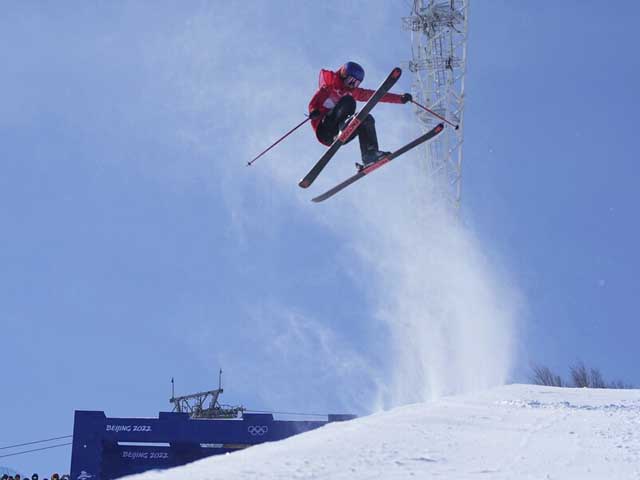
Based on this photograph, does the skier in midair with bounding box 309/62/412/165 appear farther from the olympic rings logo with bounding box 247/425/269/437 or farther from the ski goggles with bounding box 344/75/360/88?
the olympic rings logo with bounding box 247/425/269/437

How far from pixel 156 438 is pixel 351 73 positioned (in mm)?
8076

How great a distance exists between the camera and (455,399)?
25.5 feet

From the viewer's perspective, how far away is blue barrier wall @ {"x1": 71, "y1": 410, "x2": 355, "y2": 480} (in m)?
14.7

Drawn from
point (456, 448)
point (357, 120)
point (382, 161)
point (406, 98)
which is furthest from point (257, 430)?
point (456, 448)

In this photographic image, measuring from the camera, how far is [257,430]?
14.7 meters

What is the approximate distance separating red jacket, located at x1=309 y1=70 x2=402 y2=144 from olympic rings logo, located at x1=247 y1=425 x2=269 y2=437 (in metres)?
6.53

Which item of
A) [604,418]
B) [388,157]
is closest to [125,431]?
[388,157]

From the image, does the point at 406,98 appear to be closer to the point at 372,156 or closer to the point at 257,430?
the point at 372,156

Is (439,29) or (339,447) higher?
(439,29)

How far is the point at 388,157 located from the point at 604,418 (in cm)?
418

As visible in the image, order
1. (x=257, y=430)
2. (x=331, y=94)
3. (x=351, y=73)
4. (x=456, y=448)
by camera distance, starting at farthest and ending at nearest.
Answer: (x=257, y=430), (x=331, y=94), (x=351, y=73), (x=456, y=448)

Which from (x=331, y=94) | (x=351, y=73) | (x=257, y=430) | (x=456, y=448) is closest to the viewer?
(x=456, y=448)

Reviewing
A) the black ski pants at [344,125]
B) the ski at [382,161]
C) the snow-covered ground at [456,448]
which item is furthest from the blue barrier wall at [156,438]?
the snow-covered ground at [456,448]

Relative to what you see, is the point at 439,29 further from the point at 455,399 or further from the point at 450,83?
the point at 455,399
